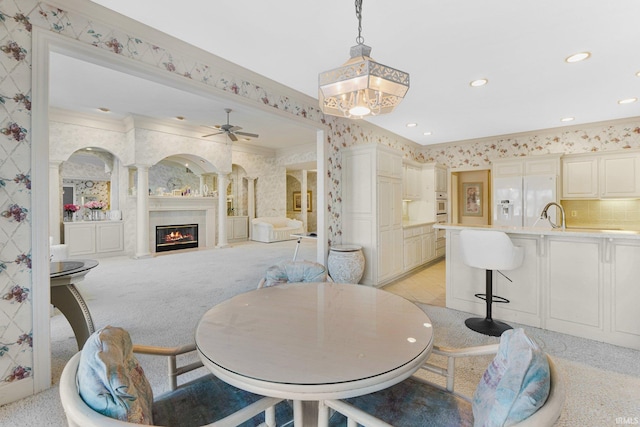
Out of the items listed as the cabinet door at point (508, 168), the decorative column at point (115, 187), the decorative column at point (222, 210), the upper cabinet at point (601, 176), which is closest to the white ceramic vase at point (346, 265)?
the cabinet door at point (508, 168)

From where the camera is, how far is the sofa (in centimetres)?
901

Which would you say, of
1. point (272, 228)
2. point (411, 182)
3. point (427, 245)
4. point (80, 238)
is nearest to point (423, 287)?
point (427, 245)

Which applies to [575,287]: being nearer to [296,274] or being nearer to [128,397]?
[296,274]

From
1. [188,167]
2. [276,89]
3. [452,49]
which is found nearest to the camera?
[452,49]

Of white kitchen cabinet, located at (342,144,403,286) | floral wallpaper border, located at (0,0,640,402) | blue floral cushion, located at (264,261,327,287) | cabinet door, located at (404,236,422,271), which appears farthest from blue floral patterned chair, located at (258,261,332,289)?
cabinet door, located at (404,236,422,271)

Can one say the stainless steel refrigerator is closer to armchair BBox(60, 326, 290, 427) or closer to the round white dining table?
the round white dining table

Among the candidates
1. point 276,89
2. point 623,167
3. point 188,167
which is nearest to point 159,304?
point 276,89

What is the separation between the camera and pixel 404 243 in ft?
16.3

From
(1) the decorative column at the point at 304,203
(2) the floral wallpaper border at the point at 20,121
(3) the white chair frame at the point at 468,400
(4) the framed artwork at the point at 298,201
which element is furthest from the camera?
(4) the framed artwork at the point at 298,201

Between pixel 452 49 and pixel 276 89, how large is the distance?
1934 mm

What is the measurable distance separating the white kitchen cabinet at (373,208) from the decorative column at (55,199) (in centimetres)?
561

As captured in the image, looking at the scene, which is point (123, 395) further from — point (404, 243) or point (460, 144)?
point (460, 144)

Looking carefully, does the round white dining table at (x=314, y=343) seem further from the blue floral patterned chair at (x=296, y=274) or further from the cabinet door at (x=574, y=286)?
the cabinet door at (x=574, y=286)

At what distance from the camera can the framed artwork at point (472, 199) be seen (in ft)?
23.4
